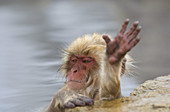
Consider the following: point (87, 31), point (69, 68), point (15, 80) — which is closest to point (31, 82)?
point (15, 80)

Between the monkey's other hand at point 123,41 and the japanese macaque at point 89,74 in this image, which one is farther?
the japanese macaque at point 89,74

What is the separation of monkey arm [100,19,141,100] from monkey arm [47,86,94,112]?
0.30 metres

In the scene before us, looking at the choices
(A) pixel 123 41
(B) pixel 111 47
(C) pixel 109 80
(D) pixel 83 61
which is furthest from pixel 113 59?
(D) pixel 83 61

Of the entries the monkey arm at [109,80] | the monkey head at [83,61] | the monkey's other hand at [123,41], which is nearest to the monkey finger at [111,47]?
the monkey's other hand at [123,41]

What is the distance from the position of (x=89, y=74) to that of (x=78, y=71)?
0.45ft

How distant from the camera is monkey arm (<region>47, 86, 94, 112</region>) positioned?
4.59 metres

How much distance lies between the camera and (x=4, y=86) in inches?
294

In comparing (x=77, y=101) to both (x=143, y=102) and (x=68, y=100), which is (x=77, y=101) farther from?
(x=143, y=102)

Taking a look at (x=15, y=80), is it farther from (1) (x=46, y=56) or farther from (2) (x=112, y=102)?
(2) (x=112, y=102)

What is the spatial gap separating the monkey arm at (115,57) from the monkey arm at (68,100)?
0.30 metres

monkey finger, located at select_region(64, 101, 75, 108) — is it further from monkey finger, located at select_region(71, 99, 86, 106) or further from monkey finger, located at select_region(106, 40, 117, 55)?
monkey finger, located at select_region(106, 40, 117, 55)

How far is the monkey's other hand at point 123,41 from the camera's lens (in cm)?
426

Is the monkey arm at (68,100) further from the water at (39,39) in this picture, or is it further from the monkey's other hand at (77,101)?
the water at (39,39)

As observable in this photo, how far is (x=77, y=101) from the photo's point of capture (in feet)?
15.1
